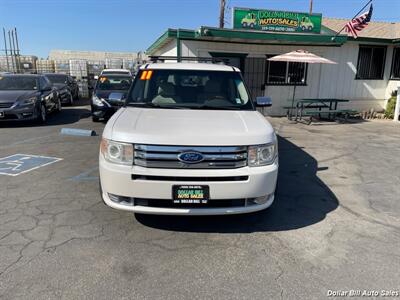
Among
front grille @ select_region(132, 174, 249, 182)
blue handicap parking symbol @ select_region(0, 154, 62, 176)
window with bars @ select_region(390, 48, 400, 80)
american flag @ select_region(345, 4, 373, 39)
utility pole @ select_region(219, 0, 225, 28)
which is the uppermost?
utility pole @ select_region(219, 0, 225, 28)

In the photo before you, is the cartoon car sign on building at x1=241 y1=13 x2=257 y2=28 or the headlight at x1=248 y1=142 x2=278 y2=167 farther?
the cartoon car sign on building at x1=241 y1=13 x2=257 y2=28

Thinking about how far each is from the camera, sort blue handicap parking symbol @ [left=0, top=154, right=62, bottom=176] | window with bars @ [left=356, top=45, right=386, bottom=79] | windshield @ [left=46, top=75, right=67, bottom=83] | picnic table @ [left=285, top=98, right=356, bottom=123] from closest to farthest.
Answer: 1. blue handicap parking symbol @ [left=0, top=154, right=62, bottom=176]
2. picnic table @ [left=285, top=98, right=356, bottom=123]
3. window with bars @ [left=356, top=45, right=386, bottom=79]
4. windshield @ [left=46, top=75, right=67, bottom=83]

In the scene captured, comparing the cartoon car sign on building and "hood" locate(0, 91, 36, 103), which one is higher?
the cartoon car sign on building

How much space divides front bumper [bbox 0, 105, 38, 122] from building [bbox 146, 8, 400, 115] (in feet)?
16.8

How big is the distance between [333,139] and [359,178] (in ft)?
12.2

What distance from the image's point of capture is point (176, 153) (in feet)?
10.9

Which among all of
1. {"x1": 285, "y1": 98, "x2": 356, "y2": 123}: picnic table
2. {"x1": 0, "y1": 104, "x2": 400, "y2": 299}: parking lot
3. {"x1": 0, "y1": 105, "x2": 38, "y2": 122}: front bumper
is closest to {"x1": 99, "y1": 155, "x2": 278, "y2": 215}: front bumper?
{"x1": 0, "y1": 104, "x2": 400, "y2": 299}: parking lot

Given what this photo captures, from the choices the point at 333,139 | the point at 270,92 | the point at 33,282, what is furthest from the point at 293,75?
the point at 33,282

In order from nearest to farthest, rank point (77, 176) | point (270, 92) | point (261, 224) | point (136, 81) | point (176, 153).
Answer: point (176, 153)
point (261, 224)
point (136, 81)
point (77, 176)
point (270, 92)

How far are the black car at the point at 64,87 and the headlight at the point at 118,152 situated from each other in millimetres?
12607

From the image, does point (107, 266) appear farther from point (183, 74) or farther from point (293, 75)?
point (293, 75)

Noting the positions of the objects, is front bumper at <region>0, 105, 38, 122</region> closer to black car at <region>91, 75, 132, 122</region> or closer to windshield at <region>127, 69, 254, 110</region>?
black car at <region>91, 75, 132, 122</region>

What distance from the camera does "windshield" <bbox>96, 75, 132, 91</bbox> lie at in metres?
12.0

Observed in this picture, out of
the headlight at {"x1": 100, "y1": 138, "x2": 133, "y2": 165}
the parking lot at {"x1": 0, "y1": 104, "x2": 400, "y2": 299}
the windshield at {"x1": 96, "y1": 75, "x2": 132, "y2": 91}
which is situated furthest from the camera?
the windshield at {"x1": 96, "y1": 75, "x2": 132, "y2": 91}
